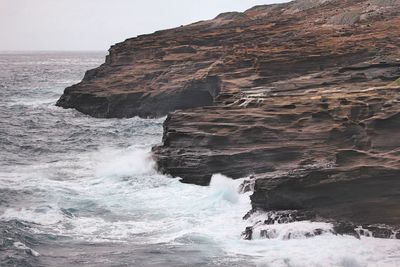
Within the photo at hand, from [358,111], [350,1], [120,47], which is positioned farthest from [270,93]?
[350,1]

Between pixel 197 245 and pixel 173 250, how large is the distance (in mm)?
939

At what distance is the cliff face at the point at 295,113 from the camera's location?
21.6 m

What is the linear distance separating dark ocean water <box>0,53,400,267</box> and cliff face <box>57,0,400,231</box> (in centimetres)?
149

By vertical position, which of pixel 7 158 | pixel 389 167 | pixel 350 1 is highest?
pixel 350 1

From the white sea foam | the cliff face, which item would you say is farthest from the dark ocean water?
the cliff face

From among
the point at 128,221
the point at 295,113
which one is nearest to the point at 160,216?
the point at 128,221

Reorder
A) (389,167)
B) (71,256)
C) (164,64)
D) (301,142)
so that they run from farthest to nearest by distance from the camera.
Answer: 1. (164,64)
2. (301,142)
3. (389,167)
4. (71,256)

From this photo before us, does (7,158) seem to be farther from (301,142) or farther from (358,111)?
(358,111)

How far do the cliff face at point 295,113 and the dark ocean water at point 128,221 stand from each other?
149 cm

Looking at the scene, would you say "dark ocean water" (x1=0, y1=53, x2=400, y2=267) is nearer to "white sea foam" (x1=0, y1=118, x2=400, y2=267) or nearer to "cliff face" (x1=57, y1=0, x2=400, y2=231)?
"white sea foam" (x1=0, y1=118, x2=400, y2=267)

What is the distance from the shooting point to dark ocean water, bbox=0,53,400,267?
18.7 metres

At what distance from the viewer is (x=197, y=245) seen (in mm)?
20078

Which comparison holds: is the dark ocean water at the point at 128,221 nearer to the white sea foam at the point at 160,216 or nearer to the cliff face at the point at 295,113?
the white sea foam at the point at 160,216

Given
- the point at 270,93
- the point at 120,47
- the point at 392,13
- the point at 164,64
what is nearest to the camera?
the point at 270,93
